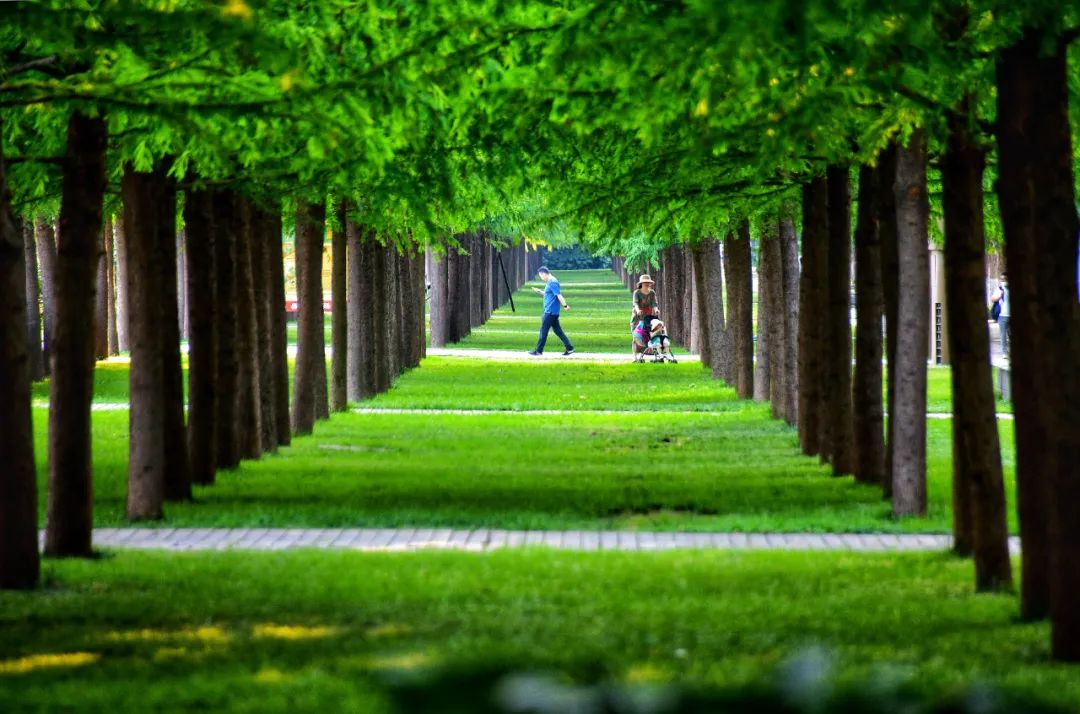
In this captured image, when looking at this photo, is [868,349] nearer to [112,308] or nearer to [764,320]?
[764,320]

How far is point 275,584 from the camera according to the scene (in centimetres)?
1072

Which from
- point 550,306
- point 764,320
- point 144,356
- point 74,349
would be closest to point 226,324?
point 144,356

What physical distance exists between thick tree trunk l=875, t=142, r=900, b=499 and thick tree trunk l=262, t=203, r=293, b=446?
7587 mm

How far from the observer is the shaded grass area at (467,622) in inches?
291

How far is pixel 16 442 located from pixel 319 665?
3.42 metres

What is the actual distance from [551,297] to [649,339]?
10.5 ft

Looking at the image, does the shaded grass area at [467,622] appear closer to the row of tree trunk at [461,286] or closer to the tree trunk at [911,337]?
the tree trunk at [911,337]

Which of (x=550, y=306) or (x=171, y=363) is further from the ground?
(x=550, y=306)

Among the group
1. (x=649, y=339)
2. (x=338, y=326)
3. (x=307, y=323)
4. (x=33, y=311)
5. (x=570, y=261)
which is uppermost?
(x=570, y=261)

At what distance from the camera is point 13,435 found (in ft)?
34.4

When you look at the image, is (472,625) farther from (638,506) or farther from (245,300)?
(245,300)

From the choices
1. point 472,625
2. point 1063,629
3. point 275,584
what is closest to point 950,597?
point 1063,629

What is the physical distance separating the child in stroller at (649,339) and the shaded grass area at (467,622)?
28.8 metres

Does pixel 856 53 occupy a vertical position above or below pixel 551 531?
above
